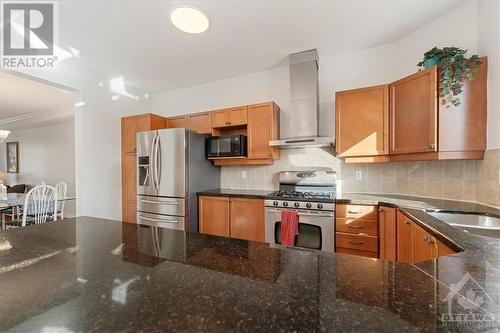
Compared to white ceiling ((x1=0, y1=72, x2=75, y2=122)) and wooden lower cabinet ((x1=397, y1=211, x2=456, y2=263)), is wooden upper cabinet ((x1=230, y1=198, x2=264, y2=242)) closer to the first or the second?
→ wooden lower cabinet ((x1=397, y1=211, x2=456, y2=263))

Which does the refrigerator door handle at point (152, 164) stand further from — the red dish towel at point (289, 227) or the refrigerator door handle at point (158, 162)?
the red dish towel at point (289, 227)

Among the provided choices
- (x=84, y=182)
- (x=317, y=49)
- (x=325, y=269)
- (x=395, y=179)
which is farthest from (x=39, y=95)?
(x=395, y=179)

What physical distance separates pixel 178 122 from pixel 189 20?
1730 mm

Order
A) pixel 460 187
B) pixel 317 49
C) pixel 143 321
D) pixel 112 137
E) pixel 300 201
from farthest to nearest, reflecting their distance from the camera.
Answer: pixel 112 137
pixel 317 49
pixel 300 201
pixel 460 187
pixel 143 321

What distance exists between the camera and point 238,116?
3053mm

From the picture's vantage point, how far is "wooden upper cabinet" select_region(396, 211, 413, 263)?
5.47 ft

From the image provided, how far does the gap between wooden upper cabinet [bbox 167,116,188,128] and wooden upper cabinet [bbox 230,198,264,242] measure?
1534 mm

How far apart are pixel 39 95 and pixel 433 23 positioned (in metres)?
6.12

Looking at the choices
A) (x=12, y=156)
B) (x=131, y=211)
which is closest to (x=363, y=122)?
(x=131, y=211)

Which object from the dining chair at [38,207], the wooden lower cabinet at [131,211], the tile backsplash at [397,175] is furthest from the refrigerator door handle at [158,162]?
the dining chair at [38,207]

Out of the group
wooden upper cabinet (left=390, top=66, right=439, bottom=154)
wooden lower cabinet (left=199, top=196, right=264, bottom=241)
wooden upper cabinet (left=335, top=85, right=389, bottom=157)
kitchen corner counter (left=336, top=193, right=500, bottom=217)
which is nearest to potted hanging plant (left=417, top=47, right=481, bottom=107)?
wooden upper cabinet (left=390, top=66, right=439, bottom=154)

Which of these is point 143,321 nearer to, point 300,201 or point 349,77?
point 300,201

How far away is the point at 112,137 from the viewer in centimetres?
344

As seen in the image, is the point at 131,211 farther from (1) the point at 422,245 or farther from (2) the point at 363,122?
(1) the point at 422,245
